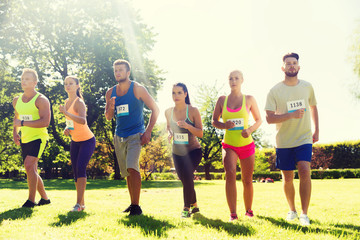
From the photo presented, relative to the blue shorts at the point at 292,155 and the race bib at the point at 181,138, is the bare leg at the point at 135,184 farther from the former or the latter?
the blue shorts at the point at 292,155

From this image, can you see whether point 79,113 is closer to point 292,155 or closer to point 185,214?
point 185,214

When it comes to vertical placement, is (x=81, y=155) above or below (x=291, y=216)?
above

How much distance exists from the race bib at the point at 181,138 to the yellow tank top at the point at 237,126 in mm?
638

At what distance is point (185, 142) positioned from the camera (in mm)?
5227

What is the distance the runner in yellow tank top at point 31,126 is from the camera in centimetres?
606

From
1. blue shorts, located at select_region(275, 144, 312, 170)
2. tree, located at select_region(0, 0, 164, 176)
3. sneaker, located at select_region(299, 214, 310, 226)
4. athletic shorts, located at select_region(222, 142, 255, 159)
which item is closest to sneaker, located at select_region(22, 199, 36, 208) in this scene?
athletic shorts, located at select_region(222, 142, 255, 159)

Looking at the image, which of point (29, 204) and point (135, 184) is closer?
point (135, 184)

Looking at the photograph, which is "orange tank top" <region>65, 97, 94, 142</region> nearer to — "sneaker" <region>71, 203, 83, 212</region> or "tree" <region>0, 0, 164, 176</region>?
"sneaker" <region>71, 203, 83, 212</region>

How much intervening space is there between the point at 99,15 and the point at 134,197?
20.4 meters

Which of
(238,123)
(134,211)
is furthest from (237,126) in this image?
(134,211)

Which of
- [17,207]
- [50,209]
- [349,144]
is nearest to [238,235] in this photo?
[50,209]

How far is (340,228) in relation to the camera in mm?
4262

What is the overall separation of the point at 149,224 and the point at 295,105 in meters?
2.79

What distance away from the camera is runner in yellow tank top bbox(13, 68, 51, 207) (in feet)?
19.9
